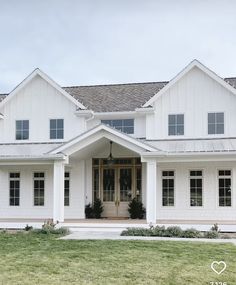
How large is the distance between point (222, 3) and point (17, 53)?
1311 centimetres

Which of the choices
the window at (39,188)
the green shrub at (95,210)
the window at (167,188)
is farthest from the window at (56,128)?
the window at (167,188)

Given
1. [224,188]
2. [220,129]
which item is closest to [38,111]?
[220,129]

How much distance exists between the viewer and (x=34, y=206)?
23.3 metres

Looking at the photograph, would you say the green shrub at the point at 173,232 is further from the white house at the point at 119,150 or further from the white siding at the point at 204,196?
the white siding at the point at 204,196

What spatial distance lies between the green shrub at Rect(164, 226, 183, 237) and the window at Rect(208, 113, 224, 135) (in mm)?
6275

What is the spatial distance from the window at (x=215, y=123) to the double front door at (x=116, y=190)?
4301 millimetres

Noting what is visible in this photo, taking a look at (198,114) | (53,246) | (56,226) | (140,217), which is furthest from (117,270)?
(198,114)

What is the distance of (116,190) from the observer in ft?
76.4

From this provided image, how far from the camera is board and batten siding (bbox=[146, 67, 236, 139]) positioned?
2238 centimetres

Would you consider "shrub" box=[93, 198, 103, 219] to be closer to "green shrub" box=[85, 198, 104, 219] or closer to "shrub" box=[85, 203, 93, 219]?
"green shrub" box=[85, 198, 104, 219]

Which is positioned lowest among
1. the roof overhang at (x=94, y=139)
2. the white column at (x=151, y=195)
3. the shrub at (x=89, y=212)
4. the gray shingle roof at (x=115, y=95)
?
the shrub at (x=89, y=212)

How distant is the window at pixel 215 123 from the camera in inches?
879

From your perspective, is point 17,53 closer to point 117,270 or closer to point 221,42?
point 221,42

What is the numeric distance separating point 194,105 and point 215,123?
130cm
